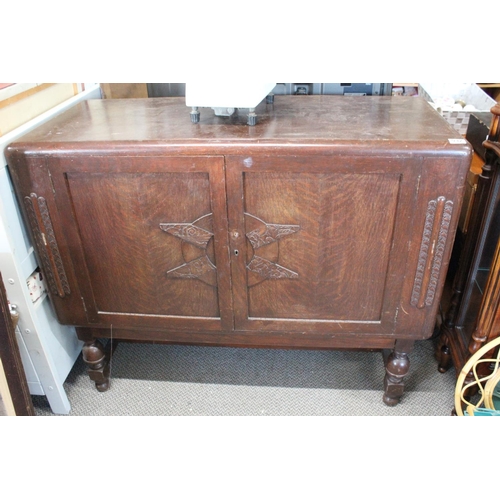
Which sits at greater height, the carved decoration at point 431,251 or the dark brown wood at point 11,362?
the carved decoration at point 431,251

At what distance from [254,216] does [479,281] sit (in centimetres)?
72

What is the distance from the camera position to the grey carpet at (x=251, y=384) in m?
1.37

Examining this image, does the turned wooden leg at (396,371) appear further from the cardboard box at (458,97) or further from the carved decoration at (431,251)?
the cardboard box at (458,97)

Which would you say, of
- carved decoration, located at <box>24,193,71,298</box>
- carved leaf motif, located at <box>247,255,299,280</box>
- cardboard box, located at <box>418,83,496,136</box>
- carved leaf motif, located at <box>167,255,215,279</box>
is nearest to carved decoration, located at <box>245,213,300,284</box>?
carved leaf motif, located at <box>247,255,299,280</box>

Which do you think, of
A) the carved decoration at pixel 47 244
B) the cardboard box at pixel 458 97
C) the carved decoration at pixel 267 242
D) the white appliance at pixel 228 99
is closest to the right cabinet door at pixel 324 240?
the carved decoration at pixel 267 242

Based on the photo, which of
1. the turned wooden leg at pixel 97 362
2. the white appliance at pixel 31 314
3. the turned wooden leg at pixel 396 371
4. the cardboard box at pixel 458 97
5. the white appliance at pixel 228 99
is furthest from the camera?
the cardboard box at pixel 458 97

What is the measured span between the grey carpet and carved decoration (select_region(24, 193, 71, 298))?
0.43 metres

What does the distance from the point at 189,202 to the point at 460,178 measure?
0.59m

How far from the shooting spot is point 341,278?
43.8 inches

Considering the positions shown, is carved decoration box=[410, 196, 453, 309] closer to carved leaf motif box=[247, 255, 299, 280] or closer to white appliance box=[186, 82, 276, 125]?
carved leaf motif box=[247, 255, 299, 280]
